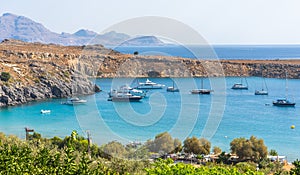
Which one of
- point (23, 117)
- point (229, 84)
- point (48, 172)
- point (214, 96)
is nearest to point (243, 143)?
point (48, 172)

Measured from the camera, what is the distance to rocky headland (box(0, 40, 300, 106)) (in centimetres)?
4172

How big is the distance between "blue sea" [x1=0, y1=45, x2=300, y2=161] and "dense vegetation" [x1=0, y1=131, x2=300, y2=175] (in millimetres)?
1782

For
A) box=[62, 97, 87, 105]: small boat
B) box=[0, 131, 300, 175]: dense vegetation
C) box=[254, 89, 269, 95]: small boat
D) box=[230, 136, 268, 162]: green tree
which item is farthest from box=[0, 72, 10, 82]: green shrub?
box=[230, 136, 268, 162]: green tree

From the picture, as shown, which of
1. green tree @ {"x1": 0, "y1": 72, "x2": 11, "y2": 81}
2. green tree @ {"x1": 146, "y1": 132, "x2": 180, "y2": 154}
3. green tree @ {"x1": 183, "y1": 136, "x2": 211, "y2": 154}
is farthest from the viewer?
green tree @ {"x1": 0, "y1": 72, "x2": 11, "y2": 81}

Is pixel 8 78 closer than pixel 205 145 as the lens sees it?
No

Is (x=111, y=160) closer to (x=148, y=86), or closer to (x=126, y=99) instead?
(x=126, y=99)

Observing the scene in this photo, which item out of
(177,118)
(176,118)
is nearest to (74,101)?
(176,118)

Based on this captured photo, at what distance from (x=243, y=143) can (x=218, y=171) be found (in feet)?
30.0

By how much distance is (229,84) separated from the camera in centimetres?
5409

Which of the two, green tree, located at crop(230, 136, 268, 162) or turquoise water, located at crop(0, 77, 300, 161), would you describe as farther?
turquoise water, located at crop(0, 77, 300, 161)

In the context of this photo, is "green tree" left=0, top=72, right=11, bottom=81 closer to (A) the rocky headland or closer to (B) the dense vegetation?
(A) the rocky headland

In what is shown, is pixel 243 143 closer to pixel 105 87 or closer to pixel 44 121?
pixel 44 121

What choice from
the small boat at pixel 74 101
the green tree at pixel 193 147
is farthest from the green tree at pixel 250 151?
the small boat at pixel 74 101

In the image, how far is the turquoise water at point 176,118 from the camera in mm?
21781
